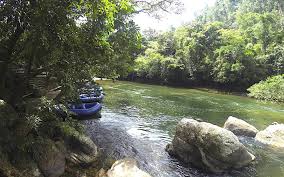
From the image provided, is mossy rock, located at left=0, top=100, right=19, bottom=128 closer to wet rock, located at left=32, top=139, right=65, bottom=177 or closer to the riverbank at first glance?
wet rock, located at left=32, top=139, right=65, bottom=177

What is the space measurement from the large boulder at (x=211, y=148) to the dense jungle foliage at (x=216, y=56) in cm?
3965

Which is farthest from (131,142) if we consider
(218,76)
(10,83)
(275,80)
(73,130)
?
(218,76)

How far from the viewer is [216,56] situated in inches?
2245

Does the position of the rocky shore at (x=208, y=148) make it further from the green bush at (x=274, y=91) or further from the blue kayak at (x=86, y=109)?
the green bush at (x=274, y=91)

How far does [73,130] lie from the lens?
13.2m


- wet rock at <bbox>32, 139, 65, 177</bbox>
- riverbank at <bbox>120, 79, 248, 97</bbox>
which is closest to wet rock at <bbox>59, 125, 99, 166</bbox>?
wet rock at <bbox>32, 139, 65, 177</bbox>

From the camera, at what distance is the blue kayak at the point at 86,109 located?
21.1 metres

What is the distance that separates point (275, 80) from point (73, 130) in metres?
26.6

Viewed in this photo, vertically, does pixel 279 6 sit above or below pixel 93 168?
above

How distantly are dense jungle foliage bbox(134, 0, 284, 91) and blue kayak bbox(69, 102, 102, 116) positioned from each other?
115 ft

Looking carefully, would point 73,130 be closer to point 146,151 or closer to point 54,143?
point 54,143

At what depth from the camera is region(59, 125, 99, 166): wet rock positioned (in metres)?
12.4

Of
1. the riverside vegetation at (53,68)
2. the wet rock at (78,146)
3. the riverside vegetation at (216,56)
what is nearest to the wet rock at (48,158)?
the riverside vegetation at (53,68)

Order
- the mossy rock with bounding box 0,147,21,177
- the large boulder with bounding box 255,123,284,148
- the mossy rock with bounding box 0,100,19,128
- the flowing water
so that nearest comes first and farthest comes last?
the mossy rock with bounding box 0,147,21,177
the mossy rock with bounding box 0,100,19,128
the flowing water
the large boulder with bounding box 255,123,284,148
